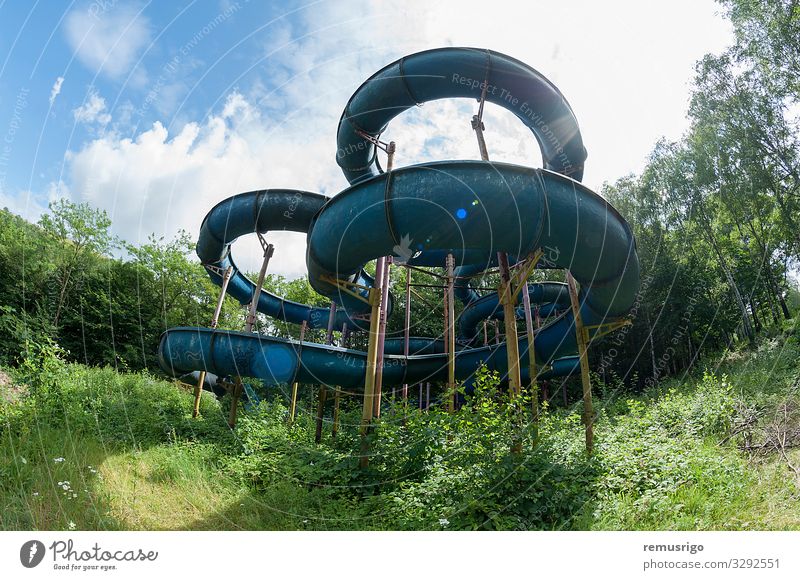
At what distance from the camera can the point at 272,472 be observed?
6902 millimetres

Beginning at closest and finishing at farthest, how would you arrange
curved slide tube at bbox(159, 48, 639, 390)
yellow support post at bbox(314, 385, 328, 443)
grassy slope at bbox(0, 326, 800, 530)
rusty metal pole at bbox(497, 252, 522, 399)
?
grassy slope at bbox(0, 326, 800, 530), curved slide tube at bbox(159, 48, 639, 390), rusty metal pole at bbox(497, 252, 522, 399), yellow support post at bbox(314, 385, 328, 443)

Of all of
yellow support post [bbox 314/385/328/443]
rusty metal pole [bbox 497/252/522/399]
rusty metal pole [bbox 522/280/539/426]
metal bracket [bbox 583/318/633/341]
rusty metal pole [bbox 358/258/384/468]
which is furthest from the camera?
yellow support post [bbox 314/385/328/443]

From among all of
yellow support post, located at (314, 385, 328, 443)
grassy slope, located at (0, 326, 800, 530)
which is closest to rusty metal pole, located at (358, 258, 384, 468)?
grassy slope, located at (0, 326, 800, 530)

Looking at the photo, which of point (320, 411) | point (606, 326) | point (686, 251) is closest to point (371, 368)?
point (320, 411)

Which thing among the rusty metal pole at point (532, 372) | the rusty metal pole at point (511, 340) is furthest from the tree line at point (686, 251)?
the rusty metal pole at point (511, 340)

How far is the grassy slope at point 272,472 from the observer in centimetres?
486

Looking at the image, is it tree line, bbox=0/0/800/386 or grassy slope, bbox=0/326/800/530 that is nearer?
grassy slope, bbox=0/326/800/530

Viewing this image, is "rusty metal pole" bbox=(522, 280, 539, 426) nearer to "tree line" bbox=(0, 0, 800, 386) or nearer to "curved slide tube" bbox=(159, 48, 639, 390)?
"curved slide tube" bbox=(159, 48, 639, 390)

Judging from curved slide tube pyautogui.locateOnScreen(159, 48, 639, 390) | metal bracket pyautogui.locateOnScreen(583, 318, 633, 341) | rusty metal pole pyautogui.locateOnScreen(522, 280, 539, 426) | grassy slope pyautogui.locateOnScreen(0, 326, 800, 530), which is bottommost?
grassy slope pyautogui.locateOnScreen(0, 326, 800, 530)

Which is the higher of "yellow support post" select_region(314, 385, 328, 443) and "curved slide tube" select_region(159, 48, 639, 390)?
"curved slide tube" select_region(159, 48, 639, 390)

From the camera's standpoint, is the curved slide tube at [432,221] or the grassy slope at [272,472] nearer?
the grassy slope at [272,472]

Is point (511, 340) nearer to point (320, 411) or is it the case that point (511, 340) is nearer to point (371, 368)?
point (371, 368)

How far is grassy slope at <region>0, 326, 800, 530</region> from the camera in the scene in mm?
4863

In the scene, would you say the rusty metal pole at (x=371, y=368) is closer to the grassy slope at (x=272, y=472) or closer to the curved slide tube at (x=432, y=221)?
the grassy slope at (x=272, y=472)
